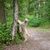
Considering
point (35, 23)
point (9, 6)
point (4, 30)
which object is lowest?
point (35, 23)

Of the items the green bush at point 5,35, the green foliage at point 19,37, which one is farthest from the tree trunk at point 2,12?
the green foliage at point 19,37

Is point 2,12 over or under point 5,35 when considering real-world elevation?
over

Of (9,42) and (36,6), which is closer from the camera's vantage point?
(9,42)

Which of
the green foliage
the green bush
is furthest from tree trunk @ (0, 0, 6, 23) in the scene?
the green foliage

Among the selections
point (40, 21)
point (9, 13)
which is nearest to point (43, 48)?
point (9, 13)

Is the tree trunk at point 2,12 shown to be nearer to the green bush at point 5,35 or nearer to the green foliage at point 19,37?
the green bush at point 5,35

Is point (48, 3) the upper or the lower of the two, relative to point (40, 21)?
upper

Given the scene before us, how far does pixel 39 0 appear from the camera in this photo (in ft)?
126

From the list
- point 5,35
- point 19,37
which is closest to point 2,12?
point 19,37

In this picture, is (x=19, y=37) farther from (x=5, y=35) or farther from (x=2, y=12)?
(x=2, y=12)

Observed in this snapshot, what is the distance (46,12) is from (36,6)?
812 cm

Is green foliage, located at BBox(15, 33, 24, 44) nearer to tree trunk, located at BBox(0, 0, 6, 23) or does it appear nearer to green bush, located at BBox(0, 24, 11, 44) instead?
green bush, located at BBox(0, 24, 11, 44)

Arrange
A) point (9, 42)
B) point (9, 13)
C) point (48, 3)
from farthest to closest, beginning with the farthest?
point (48, 3), point (9, 13), point (9, 42)

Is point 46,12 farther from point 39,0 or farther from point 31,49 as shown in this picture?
point 31,49
